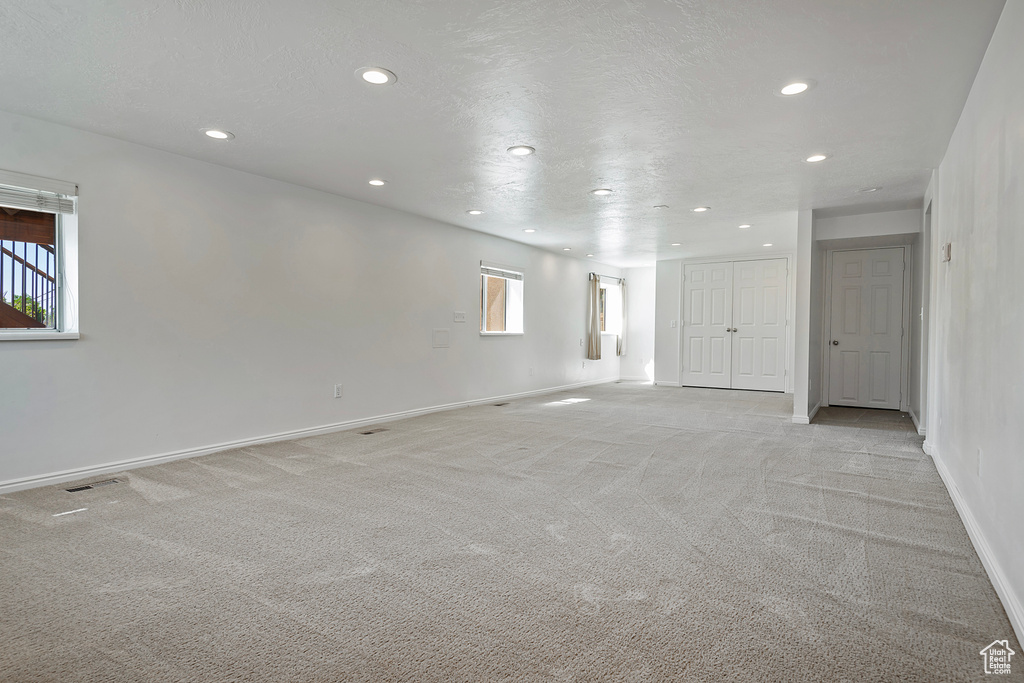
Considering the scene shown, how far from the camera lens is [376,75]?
2.79 meters

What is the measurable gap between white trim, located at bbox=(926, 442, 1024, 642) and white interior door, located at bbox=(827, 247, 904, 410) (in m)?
4.06

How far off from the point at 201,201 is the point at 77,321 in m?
1.26

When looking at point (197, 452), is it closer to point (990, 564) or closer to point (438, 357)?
point (438, 357)

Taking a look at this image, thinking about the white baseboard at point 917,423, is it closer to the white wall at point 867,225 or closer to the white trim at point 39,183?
the white wall at point 867,225

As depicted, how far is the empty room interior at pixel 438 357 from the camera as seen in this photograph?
6.10 feet

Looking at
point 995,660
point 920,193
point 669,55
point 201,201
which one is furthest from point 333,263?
point 920,193

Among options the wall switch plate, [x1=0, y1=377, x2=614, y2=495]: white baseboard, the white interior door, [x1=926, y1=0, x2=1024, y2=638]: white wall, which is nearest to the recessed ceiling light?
[x1=926, y1=0, x2=1024, y2=638]: white wall

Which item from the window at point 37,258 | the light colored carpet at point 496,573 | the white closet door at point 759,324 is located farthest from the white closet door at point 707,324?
the window at point 37,258

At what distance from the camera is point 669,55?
101 inches

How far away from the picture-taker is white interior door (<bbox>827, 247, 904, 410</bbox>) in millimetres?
6809

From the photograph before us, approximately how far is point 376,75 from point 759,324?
26.2 feet

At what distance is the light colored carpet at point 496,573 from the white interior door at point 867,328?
3.25 metres

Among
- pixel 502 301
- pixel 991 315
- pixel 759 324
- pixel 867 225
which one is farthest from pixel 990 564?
pixel 759 324

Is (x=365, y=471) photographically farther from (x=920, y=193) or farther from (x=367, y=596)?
(x=920, y=193)
